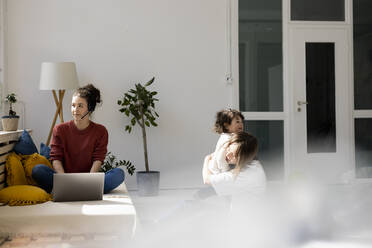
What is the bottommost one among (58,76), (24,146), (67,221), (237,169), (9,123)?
(67,221)

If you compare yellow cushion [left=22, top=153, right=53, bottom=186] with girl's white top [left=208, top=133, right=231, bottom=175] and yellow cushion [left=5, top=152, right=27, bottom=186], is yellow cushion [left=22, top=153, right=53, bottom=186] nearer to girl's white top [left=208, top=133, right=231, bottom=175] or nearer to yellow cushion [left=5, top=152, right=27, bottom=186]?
yellow cushion [left=5, top=152, right=27, bottom=186]

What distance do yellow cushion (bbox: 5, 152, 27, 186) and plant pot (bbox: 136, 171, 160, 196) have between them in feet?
6.34

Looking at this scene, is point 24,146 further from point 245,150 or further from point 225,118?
point 245,150

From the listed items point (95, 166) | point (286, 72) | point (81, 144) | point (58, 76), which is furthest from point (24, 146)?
point (286, 72)

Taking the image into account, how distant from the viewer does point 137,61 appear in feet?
20.2

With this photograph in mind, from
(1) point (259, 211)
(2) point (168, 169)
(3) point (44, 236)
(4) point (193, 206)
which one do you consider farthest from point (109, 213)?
(2) point (168, 169)

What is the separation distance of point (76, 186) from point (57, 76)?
7.49 ft

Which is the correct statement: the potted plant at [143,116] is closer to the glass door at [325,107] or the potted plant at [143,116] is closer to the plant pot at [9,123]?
the plant pot at [9,123]

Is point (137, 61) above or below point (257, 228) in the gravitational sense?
above

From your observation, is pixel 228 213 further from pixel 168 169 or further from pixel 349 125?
pixel 349 125

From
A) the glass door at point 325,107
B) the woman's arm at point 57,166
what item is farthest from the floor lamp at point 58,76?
the glass door at point 325,107

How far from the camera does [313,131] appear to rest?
6543 millimetres

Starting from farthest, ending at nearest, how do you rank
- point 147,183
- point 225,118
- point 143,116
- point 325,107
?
point 325,107 < point 143,116 < point 147,183 < point 225,118

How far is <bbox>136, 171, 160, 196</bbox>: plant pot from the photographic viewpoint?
226 inches
